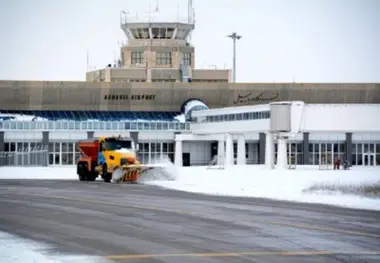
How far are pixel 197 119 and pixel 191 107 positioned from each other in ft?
12.5

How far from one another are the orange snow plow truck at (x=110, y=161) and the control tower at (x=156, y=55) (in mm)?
73429

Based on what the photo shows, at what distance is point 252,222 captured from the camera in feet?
85.5

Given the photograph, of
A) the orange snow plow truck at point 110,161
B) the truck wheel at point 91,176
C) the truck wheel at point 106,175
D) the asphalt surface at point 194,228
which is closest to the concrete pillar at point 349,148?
the orange snow plow truck at point 110,161

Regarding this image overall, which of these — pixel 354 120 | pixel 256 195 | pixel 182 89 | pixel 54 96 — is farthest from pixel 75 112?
pixel 256 195

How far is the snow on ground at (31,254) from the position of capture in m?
17.9

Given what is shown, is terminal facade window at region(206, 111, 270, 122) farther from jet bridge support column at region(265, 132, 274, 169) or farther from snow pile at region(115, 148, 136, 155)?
snow pile at region(115, 148, 136, 155)

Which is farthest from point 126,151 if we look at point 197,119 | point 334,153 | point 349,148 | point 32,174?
point 197,119

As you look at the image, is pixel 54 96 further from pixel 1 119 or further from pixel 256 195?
pixel 256 195

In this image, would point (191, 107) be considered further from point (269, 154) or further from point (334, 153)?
point (269, 154)

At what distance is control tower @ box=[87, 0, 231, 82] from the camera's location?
133000 millimetres

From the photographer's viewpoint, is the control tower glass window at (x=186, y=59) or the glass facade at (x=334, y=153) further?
the control tower glass window at (x=186, y=59)

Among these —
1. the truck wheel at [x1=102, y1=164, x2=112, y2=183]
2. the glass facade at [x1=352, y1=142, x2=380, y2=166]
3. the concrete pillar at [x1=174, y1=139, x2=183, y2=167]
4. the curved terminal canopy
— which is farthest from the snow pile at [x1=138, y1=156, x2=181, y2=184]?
the curved terminal canopy

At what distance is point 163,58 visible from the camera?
13525 cm

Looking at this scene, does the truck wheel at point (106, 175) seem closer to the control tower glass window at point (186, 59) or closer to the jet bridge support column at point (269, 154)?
the jet bridge support column at point (269, 154)
